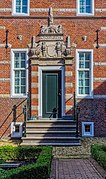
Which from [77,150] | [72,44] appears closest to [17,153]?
[77,150]

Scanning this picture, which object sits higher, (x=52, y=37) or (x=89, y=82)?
(x=52, y=37)

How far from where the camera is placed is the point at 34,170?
689 centimetres

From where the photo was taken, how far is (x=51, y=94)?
14.9 metres

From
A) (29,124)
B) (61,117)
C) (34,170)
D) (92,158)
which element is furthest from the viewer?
(61,117)

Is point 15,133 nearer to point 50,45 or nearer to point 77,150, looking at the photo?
point 77,150

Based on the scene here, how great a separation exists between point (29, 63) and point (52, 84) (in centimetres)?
147

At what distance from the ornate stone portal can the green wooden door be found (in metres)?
0.85

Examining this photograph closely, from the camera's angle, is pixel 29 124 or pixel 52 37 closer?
pixel 29 124

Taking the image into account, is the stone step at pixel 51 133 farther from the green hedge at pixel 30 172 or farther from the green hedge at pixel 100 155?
the green hedge at pixel 30 172

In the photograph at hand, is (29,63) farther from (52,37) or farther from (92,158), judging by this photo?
(92,158)

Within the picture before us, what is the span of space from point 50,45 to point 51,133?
424 centimetres

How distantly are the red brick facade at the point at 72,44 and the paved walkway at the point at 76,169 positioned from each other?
16.5 feet

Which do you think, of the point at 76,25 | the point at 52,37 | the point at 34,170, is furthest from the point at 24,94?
the point at 34,170

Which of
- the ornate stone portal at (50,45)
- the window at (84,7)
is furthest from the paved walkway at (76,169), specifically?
the window at (84,7)
